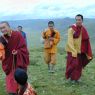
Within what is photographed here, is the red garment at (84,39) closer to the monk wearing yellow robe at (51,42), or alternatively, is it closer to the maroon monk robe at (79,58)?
the maroon monk robe at (79,58)

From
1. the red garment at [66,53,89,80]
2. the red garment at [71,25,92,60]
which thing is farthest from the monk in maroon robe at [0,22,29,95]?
the red garment at [66,53,89,80]

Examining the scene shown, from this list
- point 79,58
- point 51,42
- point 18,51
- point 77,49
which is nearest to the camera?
point 18,51

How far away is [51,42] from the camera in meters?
19.5

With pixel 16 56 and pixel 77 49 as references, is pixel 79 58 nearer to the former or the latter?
pixel 77 49

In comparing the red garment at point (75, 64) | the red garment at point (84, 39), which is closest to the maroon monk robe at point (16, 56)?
the red garment at point (84, 39)

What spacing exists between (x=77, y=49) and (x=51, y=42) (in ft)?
12.5

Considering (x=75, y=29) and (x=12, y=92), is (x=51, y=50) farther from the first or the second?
(x=12, y=92)

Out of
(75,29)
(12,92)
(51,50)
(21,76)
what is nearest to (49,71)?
(51,50)

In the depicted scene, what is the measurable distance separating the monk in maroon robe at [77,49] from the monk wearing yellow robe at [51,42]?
10.7ft

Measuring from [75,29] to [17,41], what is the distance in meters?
3.97

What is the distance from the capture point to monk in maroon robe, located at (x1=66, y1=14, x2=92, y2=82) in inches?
613

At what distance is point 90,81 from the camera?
16.9 m

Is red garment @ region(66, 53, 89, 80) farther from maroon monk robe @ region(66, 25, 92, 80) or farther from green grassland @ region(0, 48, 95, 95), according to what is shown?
green grassland @ region(0, 48, 95, 95)

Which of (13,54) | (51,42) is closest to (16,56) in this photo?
(13,54)
